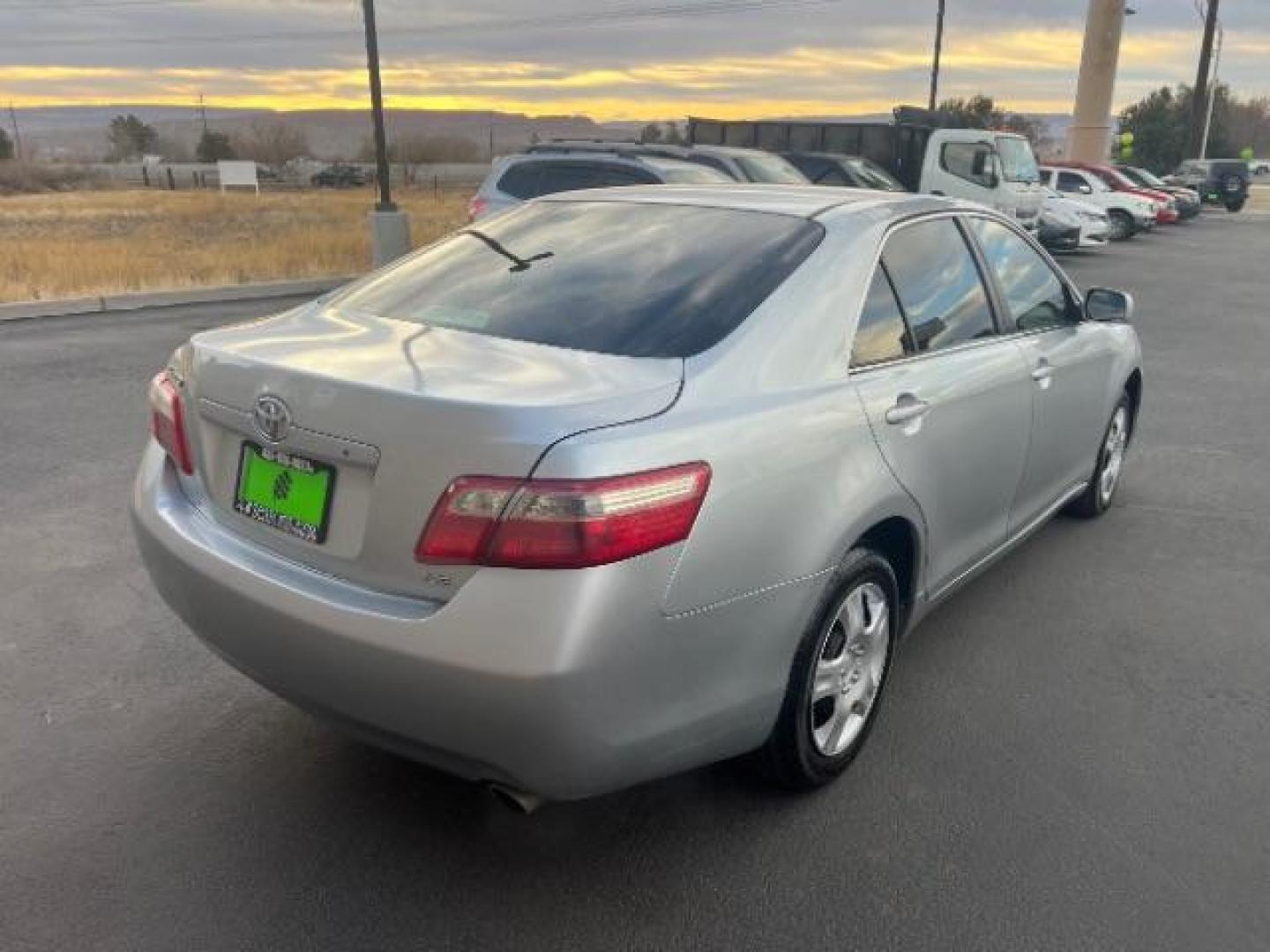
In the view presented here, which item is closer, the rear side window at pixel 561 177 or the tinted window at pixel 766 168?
the rear side window at pixel 561 177

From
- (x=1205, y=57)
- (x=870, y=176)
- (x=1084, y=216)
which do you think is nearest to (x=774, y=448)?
(x=870, y=176)

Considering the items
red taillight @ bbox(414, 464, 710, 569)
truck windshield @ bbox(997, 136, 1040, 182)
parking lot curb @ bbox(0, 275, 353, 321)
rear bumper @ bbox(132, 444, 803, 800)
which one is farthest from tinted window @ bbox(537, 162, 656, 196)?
truck windshield @ bbox(997, 136, 1040, 182)

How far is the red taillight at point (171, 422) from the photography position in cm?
282

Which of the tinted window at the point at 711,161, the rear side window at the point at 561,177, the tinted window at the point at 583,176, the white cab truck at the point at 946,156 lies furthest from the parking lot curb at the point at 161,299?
the white cab truck at the point at 946,156

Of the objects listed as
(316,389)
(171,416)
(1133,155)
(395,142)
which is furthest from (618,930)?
(395,142)

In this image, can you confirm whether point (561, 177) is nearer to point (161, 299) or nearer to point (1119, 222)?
point (161, 299)

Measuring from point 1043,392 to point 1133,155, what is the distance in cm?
6295

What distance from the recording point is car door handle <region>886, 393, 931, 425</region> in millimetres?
2949

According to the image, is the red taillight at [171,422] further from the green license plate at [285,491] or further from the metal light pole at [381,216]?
the metal light pole at [381,216]

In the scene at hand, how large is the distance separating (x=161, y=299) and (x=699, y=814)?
1094cm

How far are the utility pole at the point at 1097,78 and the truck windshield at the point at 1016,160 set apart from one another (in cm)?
2530

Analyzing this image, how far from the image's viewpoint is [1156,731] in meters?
3.33

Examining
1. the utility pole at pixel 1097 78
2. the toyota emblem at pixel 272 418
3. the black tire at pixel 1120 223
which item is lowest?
the black tire at pixel 1120 223

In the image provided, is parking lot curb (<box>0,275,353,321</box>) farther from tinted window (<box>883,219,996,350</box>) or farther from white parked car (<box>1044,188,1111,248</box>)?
white parked car (<box>1044,188,1111,248</box>)
